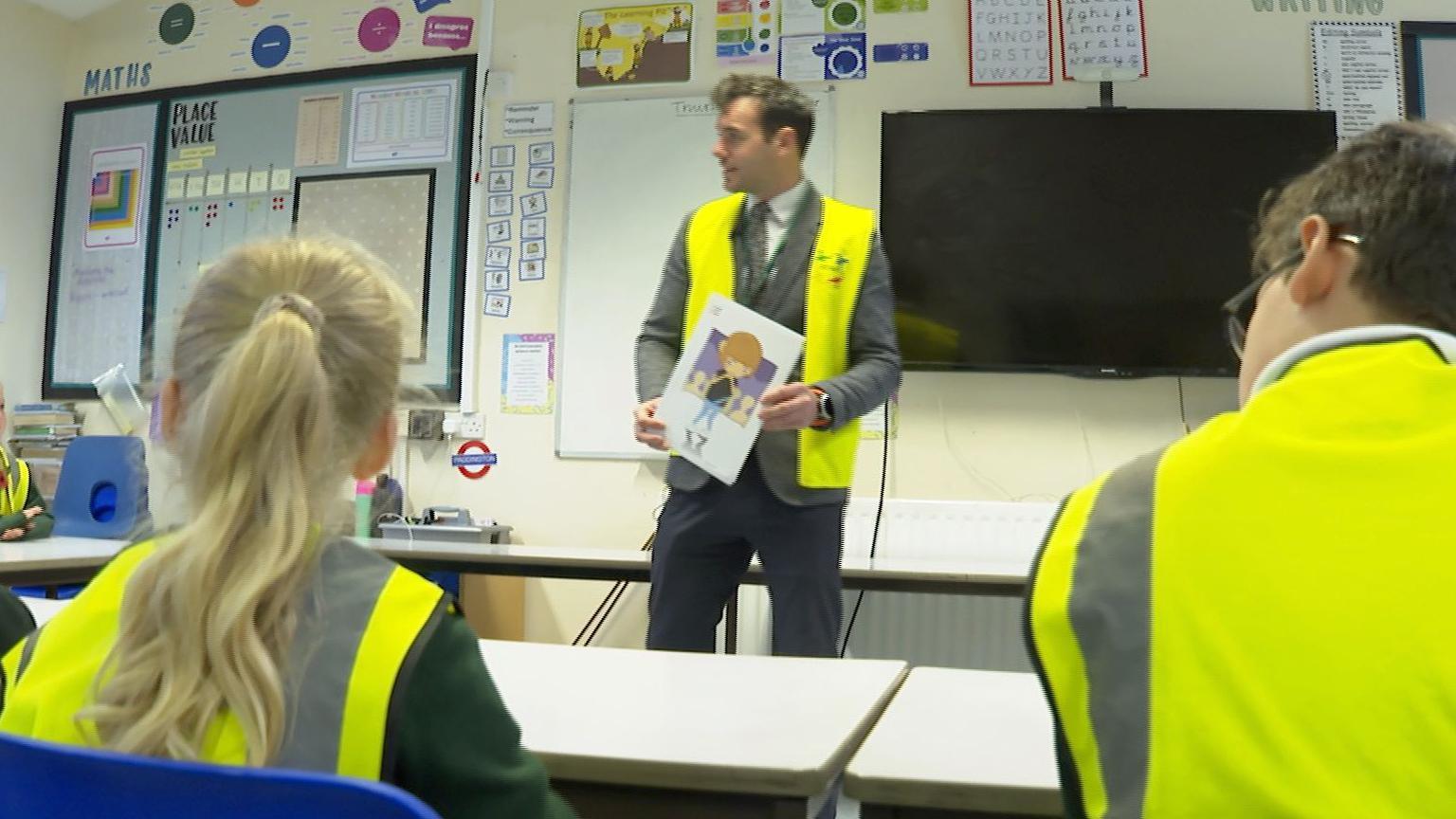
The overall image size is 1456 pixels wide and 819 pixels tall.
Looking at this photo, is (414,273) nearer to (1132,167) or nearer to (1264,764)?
(1132,167)

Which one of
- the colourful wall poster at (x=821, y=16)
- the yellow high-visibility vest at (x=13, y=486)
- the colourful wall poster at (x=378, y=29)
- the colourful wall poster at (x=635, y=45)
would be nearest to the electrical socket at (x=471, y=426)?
the colourful wall poster at (x=635, y=45)

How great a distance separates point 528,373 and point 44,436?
214 cm

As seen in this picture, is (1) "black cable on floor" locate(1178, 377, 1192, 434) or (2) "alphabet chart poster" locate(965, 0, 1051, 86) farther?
(2) "alphabet chart poster" locate(965, 0, 1051, 86)

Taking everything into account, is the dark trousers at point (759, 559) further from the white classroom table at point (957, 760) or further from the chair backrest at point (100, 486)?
the chair backrest at point (100, 486)

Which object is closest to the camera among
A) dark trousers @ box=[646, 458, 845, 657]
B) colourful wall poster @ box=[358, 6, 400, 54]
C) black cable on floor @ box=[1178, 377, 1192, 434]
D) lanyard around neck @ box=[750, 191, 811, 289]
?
dark trousers @ box=[646, 458, 845, 657]

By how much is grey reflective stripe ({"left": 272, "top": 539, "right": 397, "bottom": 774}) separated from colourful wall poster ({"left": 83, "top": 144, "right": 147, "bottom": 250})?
4787 millimetres

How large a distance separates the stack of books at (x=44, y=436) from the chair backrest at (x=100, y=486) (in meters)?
0.81

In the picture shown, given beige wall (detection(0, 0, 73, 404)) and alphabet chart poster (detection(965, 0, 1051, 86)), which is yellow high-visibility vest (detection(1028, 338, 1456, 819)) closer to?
alphabet chart poster (detection(965, 0, 1051, 86))

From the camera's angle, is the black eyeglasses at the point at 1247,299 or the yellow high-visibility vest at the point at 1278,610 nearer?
the yellow high-visibility vest at the point at 1278,610

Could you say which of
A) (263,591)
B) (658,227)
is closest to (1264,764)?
(263,591)

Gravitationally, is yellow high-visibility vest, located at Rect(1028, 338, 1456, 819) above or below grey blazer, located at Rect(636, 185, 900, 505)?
below

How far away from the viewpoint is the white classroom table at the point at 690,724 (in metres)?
0.86

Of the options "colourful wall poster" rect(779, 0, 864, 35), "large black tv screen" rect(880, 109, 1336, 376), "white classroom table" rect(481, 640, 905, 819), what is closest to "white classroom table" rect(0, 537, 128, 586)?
"white classroom table" rect(481, 640, 905, 819)

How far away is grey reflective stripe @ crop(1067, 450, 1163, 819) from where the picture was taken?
26.0 inches
